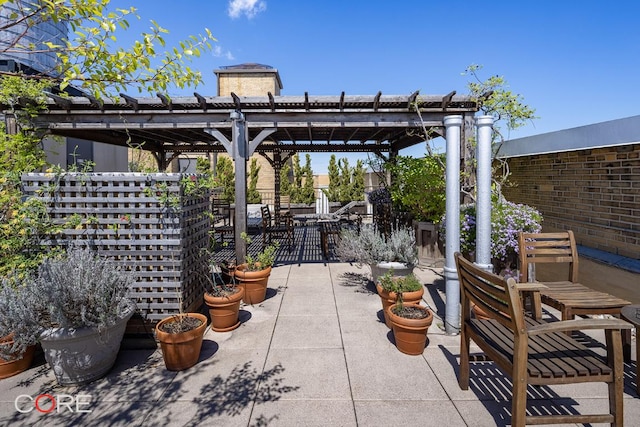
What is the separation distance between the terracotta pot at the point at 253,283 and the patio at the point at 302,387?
666 millimetres

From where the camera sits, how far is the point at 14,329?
2498mm

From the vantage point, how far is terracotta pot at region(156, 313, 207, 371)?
2.64m

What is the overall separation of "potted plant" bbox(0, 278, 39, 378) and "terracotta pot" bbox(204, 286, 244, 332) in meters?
1.40

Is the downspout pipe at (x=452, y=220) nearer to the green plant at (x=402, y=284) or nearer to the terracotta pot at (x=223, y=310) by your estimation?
the green plant at (x=402, y=284)

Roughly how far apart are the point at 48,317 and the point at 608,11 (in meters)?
11.5

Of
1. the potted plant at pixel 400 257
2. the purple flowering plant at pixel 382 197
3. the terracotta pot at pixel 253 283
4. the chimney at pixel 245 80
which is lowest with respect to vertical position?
the terracotta pot at pixel 253 283

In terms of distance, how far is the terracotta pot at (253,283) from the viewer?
4.11 m

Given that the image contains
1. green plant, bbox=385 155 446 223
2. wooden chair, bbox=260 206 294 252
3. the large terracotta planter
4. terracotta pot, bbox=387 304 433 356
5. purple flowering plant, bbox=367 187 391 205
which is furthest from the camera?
purple flowering plant, bbox=367 187 391 205

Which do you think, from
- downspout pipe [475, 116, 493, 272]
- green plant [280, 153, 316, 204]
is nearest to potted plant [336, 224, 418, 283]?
downspout pipe [475, 116, 493, 272]

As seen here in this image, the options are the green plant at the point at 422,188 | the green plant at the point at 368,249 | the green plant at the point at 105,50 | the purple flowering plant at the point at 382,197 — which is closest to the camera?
the green plant at the point at 105,50

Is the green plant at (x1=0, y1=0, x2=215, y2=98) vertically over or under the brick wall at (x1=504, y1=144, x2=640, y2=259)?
over

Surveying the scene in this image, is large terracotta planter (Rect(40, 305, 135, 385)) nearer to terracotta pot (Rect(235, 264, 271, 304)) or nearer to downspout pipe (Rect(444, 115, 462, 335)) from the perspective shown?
terracotta pot (Rect(235, 264, 271, 304))

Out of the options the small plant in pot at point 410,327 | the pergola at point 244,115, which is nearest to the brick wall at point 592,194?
the pergola at point 244,115

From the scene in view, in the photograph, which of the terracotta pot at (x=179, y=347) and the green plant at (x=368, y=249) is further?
the green plant at (x=368, y=249)
